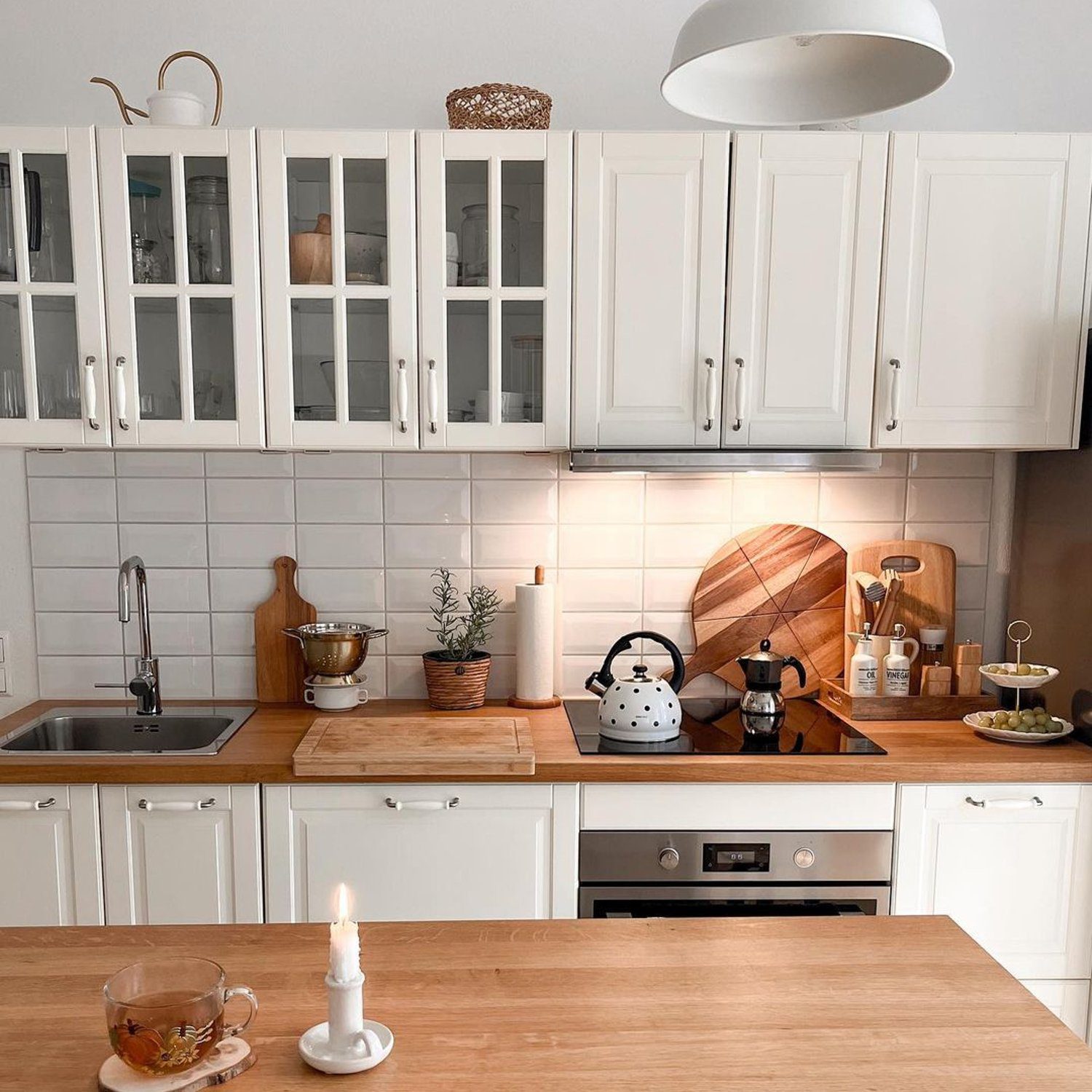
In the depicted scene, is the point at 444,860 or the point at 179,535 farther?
the point at 179,535

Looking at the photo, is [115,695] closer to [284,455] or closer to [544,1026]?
[284,455]

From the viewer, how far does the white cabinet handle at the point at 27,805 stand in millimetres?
2066

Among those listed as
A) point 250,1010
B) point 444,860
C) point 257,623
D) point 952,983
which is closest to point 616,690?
point 444,860

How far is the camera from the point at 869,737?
2291mm

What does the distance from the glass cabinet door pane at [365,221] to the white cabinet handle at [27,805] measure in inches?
52.3

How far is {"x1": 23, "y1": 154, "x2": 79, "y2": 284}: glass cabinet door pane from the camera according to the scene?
2174 millimetres

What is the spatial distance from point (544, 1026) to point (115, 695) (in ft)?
6.48

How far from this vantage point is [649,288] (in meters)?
2.22

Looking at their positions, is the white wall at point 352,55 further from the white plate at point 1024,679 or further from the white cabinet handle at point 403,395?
the white plate at point 1024,679

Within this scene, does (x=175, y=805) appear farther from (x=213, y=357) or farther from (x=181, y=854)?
(x=213, y=357)


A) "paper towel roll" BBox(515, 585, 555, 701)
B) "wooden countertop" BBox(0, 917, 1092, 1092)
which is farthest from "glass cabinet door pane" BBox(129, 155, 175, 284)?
"wooden countertop" BBox(0, 917, 1092, 1092)

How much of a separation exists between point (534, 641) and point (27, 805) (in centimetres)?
122

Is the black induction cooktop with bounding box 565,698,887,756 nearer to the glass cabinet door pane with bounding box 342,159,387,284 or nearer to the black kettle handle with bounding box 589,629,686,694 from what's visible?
the black kettle handle with bounding box 589,629,686,694

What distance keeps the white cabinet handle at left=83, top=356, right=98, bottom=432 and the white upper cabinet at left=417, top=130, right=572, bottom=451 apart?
0.75m
